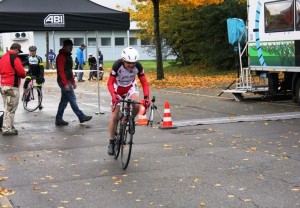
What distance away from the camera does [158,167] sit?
7844mm

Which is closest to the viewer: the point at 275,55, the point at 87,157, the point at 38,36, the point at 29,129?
the point at 87,157

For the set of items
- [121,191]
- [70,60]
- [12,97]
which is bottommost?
[121,191]

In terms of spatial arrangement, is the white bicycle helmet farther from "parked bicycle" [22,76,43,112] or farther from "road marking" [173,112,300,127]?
"parked bicycle" [22,76,43,112]

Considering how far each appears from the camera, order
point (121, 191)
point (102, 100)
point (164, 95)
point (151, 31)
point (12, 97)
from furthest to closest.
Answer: point (151, 31) → point (164, 95) → point (102, 100) → point (12, 97) → point (121, 191)

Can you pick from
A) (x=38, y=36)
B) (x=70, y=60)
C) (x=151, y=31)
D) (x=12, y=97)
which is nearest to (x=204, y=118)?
(x=70, y=60)

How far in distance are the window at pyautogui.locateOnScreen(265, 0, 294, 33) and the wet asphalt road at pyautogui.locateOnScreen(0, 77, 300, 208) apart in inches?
171

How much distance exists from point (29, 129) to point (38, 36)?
56234mm

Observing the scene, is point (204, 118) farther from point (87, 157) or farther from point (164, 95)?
point (164, 95)

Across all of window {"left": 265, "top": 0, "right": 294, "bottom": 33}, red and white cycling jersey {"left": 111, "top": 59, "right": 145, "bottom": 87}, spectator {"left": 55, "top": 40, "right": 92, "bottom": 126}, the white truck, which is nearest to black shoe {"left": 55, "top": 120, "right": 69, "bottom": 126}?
spectator {"left": 55, "top": 40, "right": 92, "bottom": 126}

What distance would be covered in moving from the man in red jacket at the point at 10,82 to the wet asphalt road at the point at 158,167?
0.37 meters

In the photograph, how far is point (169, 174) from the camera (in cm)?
738

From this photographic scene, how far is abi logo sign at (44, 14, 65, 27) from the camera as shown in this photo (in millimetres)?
11664

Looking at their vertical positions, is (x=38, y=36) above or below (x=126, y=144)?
above

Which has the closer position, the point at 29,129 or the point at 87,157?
the point at 87,157
